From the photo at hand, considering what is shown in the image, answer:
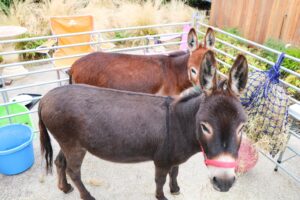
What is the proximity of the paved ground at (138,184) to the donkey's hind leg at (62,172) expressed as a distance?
0.27ft

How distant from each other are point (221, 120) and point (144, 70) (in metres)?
1.90

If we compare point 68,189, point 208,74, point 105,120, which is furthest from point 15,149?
point 208,74

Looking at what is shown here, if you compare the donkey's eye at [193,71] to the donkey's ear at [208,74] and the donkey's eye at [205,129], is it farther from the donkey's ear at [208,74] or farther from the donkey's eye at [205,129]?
the donkey's eye at [205,129]

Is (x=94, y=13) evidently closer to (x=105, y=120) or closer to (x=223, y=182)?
(x=105, y=120)

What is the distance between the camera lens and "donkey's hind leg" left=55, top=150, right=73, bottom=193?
9.37ft

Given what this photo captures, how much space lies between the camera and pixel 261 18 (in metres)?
6.31

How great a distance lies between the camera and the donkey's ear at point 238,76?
6.07 feet

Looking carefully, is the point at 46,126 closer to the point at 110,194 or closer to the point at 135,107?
the point at 135,107

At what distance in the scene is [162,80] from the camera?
3645mm

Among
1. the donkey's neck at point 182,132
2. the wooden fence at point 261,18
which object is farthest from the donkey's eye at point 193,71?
the wooden fence at point 261,18

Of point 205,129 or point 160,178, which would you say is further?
point 160,178

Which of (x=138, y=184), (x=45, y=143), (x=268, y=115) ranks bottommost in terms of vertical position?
(x=138, y=184)

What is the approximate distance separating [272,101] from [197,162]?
4.06ft

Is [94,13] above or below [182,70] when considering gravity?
above
